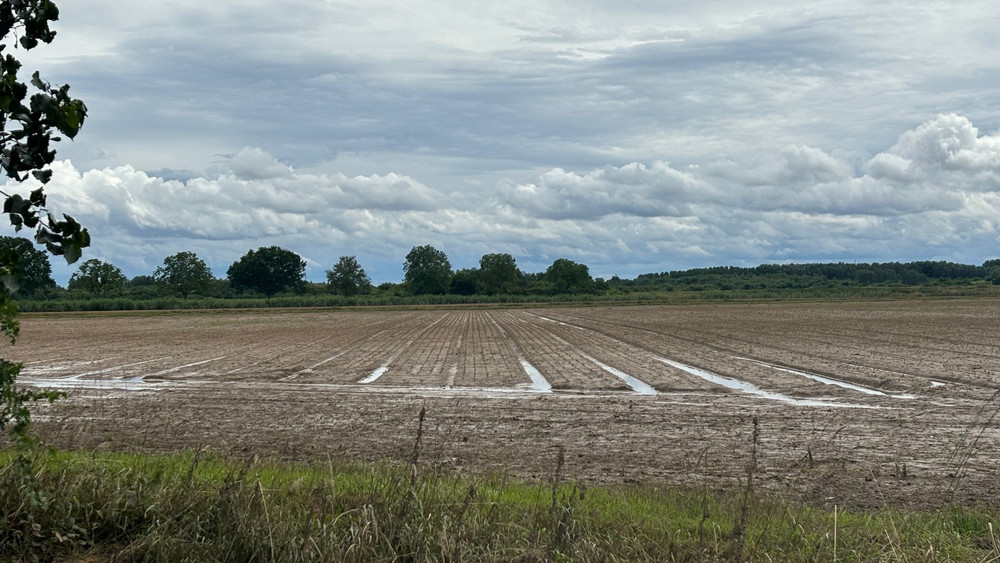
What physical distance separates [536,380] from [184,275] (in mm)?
148062

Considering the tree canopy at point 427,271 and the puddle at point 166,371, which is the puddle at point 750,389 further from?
the tree canopy at point 427,271

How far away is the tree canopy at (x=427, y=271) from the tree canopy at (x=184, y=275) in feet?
158

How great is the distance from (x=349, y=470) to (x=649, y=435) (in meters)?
6.24

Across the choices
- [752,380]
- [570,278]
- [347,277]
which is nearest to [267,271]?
[347,277]

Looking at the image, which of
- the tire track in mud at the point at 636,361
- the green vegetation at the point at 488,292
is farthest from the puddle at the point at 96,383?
the green vegetation at the point at 488,292

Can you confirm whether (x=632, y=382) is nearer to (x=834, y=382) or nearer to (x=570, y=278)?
(x=834, y=382)

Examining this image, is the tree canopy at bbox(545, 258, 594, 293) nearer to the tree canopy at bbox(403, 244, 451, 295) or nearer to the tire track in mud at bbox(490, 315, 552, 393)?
the tree canopy at bbox(403, 244, 451, 295)

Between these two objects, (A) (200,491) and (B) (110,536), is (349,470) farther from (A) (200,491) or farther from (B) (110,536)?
(B) (110,536)

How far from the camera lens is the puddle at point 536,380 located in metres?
19.7

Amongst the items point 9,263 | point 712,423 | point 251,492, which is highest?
point 9,263

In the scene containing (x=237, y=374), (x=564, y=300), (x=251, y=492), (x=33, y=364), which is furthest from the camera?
(x=564, y=300)

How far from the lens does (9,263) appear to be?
466 cm

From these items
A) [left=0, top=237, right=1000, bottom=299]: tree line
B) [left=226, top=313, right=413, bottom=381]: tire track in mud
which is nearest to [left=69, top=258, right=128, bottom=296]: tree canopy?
[left=0, top=237, right=1000, bottom=299]: tree line

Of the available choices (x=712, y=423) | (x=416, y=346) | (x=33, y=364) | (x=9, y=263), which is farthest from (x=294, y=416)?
(x=416, y=346)
